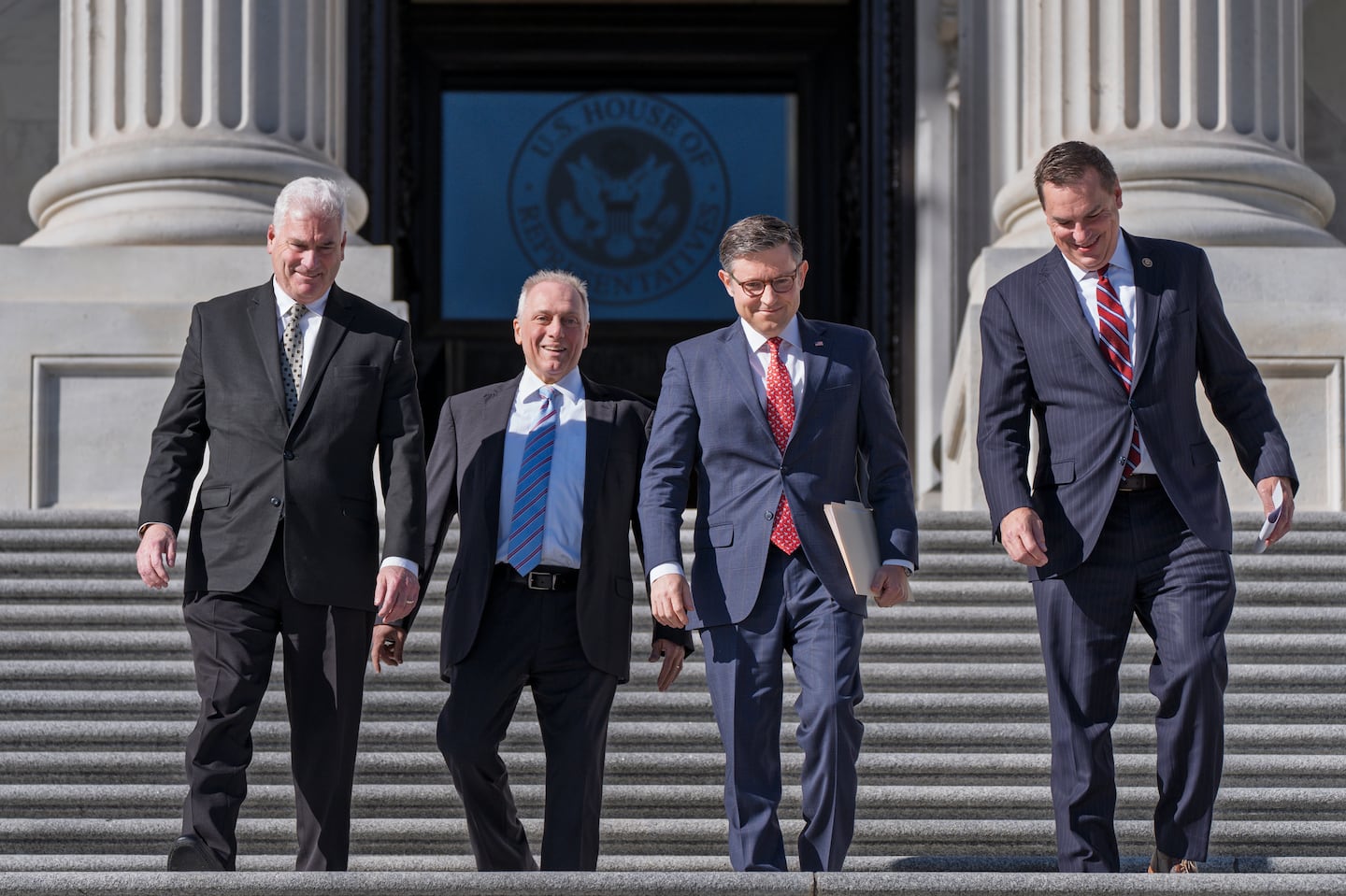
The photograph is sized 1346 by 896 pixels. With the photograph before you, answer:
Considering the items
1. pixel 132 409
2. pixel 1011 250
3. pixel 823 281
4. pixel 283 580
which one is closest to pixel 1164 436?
pixel 283 580

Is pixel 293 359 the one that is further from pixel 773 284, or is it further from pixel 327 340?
pixel 773 284

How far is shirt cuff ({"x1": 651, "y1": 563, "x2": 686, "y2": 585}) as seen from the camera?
510cm

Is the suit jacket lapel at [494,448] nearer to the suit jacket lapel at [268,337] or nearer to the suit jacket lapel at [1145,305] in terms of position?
the suit jacket lapel at [268,337]

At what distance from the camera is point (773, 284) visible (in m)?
5.28

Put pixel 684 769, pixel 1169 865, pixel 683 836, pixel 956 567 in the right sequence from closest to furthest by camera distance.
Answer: pixel 1169 865, pixel 683 836, pixel 684 769, pixel 956 567

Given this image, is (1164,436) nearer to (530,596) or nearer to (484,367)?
(530,596)

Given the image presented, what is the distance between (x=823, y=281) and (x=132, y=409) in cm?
719

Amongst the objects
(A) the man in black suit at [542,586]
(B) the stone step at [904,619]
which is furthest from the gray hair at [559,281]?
(B) the stone step at [904,619]

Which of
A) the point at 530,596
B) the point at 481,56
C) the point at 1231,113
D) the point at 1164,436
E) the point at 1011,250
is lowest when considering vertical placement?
the point at 530,596

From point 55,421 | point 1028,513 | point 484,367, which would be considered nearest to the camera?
point 1028,513

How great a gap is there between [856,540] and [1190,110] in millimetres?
5754

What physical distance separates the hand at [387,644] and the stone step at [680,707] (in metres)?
1.42

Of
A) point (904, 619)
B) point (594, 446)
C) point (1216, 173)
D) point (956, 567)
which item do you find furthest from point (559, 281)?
point (1216, 173)

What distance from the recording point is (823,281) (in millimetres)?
16016
